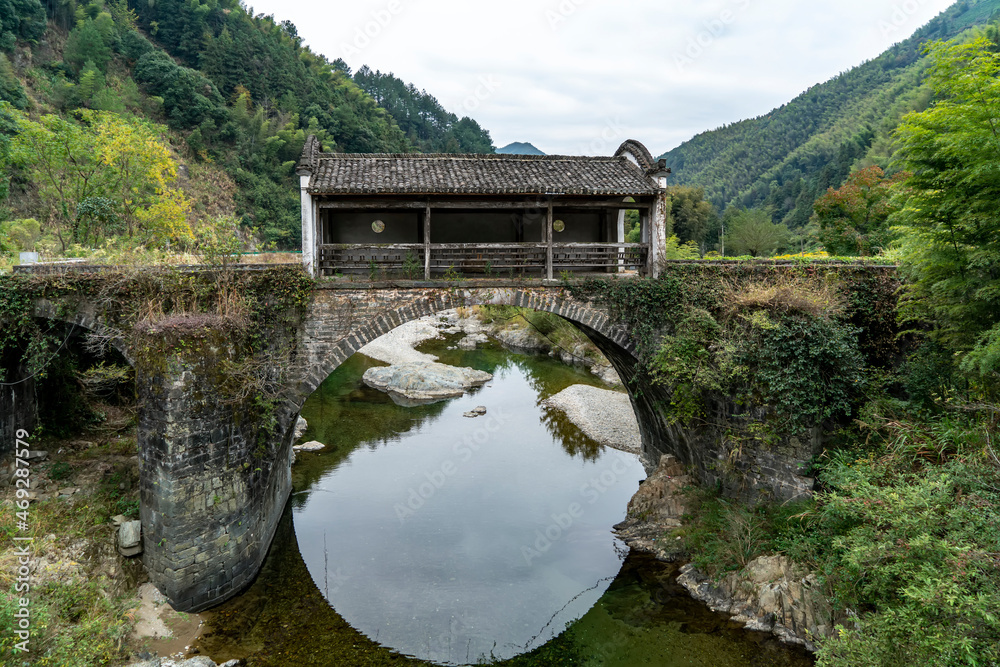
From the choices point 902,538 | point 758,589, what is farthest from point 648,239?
point 902,538

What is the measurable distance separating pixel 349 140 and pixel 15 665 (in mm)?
53700

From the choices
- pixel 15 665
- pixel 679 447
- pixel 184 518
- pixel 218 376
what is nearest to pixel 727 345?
pixel 679 447

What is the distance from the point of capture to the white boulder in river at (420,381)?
2433 centimetres

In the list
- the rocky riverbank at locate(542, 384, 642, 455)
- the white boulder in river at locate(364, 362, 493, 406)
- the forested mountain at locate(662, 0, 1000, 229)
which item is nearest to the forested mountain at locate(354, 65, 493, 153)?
the forested mountain at locate(662, 0, 1000, 229)

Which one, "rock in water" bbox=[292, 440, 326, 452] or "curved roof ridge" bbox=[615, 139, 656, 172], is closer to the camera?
"curved roof ridge" bbox=[615, 139, 656, 172]

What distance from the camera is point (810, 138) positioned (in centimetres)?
6669

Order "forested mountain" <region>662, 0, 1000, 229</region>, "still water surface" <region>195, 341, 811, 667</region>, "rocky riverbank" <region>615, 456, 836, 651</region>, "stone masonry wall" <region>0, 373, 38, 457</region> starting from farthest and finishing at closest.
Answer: "forested mountain" <region>662, 0, 1000, 229</region>
"stone masonry wall" <region>0, 373, 38, 457</region>
"still water surface" <region>195, 341, 811, 667</region>
"rocky riverbank" <region>615, 456, 836, 651</region>

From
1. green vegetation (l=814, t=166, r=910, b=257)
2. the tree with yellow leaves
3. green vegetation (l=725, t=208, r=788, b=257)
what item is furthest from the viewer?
green vegetation (l=725, t=208, r=788, b=257)

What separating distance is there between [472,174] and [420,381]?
13.6m

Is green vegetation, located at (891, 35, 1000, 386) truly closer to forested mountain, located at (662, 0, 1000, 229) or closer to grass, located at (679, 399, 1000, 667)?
grass, located at (679, 399, 1000, 667)

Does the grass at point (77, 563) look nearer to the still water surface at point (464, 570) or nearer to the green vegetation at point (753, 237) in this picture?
the still water surface at point (464, 570)

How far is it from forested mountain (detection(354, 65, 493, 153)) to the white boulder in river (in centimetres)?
5336

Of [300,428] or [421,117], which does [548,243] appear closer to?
[300,428]

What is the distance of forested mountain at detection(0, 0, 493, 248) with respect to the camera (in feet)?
128
